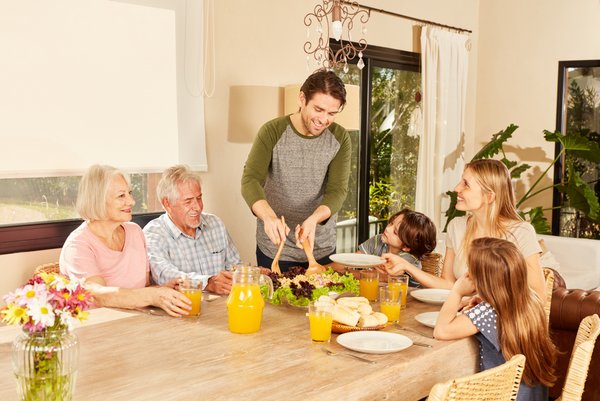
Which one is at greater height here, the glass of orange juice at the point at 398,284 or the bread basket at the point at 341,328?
the glass of orange juice at the point at 398,284

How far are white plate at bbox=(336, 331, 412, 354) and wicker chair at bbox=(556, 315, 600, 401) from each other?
464 millimetres

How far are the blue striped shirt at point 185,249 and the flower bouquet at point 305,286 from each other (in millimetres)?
552

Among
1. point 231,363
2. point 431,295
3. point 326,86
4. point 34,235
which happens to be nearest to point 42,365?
point 231,363

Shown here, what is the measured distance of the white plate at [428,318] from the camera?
2402 millimetres

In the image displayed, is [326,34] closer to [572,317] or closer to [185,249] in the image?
[185,249]

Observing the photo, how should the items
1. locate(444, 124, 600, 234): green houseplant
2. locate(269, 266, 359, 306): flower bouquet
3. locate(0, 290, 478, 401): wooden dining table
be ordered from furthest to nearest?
locate(444, 124, 600, 234): green houseplant
locate(269, 266, 359, 306): flower bouquet
locate(0, 290, 478, 401): wooden dining table

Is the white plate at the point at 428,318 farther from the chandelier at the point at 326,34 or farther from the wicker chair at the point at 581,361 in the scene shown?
the chandelier at the point at 326,34

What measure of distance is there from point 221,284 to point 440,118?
3968 mm

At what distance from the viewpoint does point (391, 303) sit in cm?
245

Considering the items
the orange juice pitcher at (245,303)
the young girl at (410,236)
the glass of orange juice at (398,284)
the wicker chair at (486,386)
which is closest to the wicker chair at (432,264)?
the young girl at (410,236)

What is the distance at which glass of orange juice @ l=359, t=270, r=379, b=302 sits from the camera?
2.75 m

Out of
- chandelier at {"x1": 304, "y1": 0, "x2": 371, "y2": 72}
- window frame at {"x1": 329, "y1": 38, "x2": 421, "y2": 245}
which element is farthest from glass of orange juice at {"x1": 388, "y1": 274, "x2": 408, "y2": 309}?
window frame at {"x1": 329, "y1": 38, "x2": 421, "y2": 245}

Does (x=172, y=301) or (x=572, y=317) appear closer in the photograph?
(x=172, y=301)

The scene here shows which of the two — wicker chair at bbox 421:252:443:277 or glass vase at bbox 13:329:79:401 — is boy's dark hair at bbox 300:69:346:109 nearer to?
wicker chair at bbox 421:252:443:277
